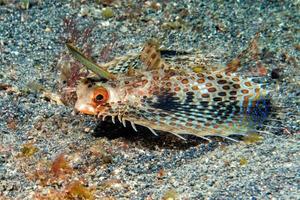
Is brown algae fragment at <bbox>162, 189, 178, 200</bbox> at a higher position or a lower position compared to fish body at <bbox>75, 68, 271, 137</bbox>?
lower

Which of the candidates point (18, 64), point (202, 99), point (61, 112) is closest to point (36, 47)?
point (18, 64)

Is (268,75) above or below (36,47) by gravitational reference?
below

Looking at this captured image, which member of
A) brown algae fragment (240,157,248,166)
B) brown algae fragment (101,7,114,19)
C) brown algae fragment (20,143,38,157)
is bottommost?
brown algae fragment (240,157,248,166)

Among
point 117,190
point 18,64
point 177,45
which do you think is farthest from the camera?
point 177,45

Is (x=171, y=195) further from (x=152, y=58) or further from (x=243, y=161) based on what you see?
(x=152, y=58)

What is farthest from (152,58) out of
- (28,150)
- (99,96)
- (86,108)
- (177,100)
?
(28,150)

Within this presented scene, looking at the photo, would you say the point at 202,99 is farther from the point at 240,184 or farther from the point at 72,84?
the point at 72,84

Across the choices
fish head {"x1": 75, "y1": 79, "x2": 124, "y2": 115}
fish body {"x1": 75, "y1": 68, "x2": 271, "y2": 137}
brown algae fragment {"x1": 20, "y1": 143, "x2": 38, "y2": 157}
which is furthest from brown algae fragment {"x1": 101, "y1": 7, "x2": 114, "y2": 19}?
brown algae fragment {"x1": 20, "y1": 143, "x2": 38, "y2": 157}

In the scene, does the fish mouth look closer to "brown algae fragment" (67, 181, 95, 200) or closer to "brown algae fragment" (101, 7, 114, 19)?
"brown algae fragment" (67, 181, 95, 200)

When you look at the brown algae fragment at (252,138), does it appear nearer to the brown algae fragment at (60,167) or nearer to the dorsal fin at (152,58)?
the dorsal fin at (152,58)
